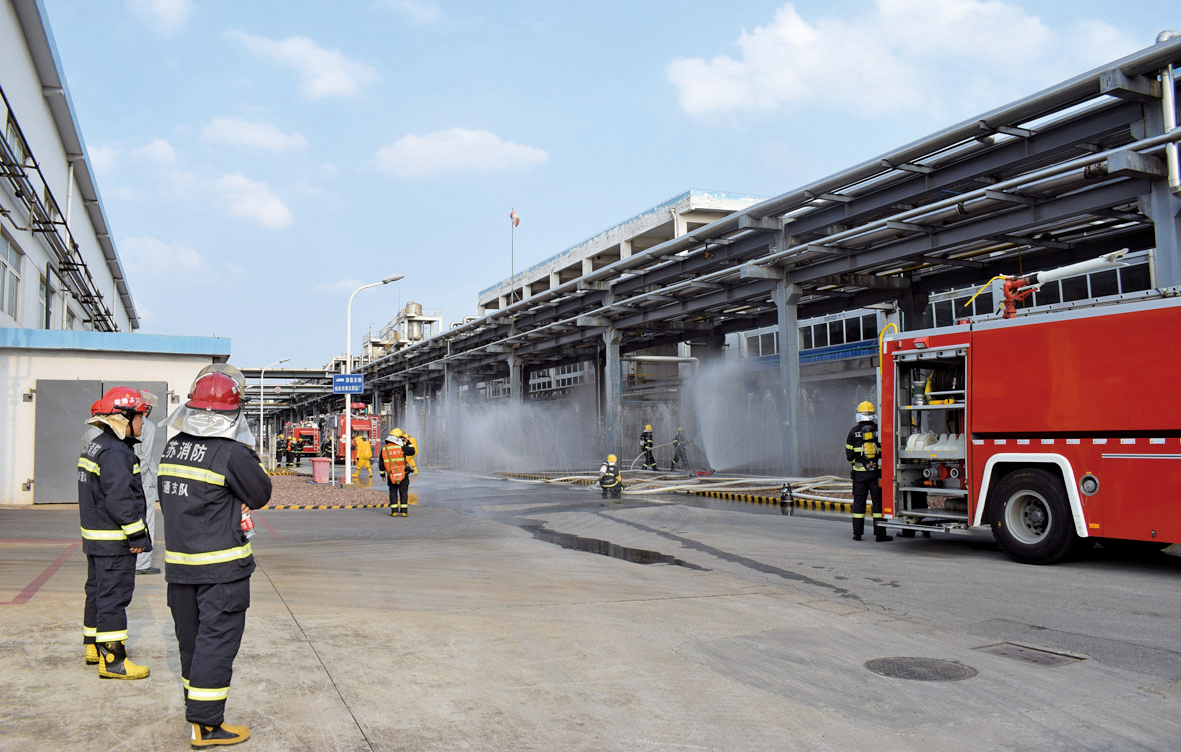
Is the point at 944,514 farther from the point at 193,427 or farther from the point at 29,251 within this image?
the point at 29,251

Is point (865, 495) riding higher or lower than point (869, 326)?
lower

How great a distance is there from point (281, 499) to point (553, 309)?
1849 cm

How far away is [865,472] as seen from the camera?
11.4m

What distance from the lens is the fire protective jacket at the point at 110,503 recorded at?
5.18 metres

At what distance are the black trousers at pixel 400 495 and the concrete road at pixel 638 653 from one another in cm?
458

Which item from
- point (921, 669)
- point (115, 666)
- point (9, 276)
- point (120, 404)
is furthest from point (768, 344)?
point (115, 666)

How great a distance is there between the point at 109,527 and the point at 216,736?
199cm

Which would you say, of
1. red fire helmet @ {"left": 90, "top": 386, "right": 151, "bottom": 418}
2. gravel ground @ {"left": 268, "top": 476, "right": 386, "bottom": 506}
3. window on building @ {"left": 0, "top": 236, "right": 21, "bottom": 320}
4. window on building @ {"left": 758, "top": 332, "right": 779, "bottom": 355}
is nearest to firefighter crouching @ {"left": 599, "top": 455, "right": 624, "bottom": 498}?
gravel ground @ {"left": 268, "top": 476, "right": 386, "bottom": 506}

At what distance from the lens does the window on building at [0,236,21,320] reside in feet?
58.1

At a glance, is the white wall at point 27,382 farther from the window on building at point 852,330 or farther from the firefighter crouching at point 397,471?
the window on building at point 852,330

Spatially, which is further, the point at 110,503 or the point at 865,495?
the point at 865,495

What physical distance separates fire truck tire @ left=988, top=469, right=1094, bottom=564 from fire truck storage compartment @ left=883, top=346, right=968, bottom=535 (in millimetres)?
645

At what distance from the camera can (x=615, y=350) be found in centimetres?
3288

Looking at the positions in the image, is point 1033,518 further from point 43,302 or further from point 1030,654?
point 43,302
